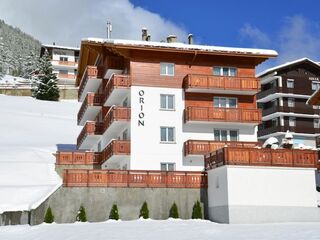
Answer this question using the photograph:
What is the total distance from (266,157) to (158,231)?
7870 millimetres

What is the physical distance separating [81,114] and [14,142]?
39.6 feet

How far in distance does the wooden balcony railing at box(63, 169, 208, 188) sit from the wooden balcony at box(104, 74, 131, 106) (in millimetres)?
7950

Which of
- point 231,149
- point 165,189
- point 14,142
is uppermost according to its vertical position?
point 14,142

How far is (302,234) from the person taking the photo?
21.7m

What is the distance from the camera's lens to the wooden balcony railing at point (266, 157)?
1117 inches

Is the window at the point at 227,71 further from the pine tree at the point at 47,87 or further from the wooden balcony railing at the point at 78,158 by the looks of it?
the pine tree at the point at 47,87

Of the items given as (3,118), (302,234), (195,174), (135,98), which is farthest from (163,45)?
(3,118)

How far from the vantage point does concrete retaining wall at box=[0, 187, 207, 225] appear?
28.0 meters

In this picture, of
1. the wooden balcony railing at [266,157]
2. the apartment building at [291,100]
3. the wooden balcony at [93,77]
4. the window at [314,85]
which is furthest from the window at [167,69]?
the window at [314,85]

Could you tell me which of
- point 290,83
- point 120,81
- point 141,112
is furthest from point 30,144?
point 290,83

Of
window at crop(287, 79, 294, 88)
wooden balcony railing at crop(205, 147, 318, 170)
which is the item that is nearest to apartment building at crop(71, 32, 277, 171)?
wooden balcony railing at crop(205, 147, 318, 170)

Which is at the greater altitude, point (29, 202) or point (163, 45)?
point (163, 45)

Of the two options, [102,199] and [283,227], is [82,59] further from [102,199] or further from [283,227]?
[283,227]

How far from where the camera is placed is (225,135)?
124 ft
